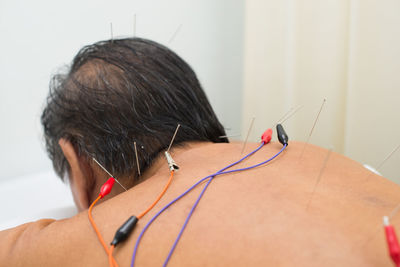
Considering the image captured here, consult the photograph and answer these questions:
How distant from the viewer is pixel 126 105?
830mm

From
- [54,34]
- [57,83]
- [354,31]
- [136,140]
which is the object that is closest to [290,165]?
[136,140]

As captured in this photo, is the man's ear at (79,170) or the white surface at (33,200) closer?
the man's ear at (79,170)

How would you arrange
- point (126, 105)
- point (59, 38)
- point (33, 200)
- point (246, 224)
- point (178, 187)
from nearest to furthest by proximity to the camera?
point (246, 224) → point (178, 187) → point (126, 105) → point (33, 200) → point (59, 38)

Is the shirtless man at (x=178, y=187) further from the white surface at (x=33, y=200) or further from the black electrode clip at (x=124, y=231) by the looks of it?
the white surface at (x=33, y=200)

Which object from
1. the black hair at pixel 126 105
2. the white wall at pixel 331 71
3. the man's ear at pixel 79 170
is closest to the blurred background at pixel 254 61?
the white wall at pixel 331 71

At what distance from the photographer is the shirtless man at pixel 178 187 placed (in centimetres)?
51

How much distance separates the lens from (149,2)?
74.0 inches

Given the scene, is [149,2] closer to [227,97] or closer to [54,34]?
[54,34]

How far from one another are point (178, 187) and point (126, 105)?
0.29 m

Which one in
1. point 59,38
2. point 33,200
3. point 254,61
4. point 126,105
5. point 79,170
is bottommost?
point 33,200

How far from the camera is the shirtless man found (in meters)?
0.51

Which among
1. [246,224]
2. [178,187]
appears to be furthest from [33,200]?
[246,224]

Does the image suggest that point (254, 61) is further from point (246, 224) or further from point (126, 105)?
point (246, 224)

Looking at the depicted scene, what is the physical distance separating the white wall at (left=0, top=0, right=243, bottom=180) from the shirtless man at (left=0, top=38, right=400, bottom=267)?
79 centimetres
